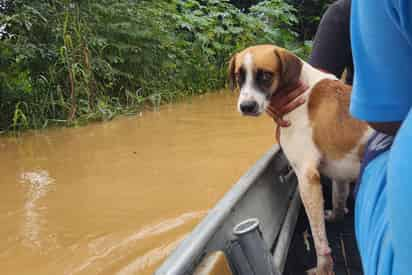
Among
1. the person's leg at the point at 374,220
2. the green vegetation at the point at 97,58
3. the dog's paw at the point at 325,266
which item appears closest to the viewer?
the person's leg at the point at 374,220

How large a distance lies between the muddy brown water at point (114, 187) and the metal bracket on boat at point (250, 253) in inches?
49.9

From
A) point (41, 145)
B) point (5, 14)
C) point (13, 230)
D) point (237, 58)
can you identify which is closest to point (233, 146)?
point (41, 145)

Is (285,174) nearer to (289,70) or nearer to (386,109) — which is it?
(289,70)

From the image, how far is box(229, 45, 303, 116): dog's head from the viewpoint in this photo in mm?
1904

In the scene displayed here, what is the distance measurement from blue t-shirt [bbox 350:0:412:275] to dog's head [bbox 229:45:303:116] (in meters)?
1.06

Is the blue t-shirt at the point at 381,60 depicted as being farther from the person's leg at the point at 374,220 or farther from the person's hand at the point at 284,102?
the person's hand at the point at 284,102

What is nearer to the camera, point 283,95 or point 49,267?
point 283,95

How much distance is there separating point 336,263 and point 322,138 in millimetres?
483

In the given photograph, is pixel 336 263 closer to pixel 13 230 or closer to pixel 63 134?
pixel 13 230

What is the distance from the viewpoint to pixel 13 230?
2.94 meters

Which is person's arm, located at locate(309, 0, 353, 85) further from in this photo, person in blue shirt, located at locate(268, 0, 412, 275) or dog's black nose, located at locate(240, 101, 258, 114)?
person in blue shirt, located at locate(268, 0, 412, 275)

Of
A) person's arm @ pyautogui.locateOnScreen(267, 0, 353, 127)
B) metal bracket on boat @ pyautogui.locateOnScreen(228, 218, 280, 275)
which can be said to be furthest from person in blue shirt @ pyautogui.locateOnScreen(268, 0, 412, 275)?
person's arm @ pyautogui.locateOnScreen(267, 0, 353, 127)

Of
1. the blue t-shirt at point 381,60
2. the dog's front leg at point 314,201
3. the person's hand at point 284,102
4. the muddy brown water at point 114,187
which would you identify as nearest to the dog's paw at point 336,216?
the dog's front leg at point 314,201

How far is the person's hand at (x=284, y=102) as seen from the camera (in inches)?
73.5
